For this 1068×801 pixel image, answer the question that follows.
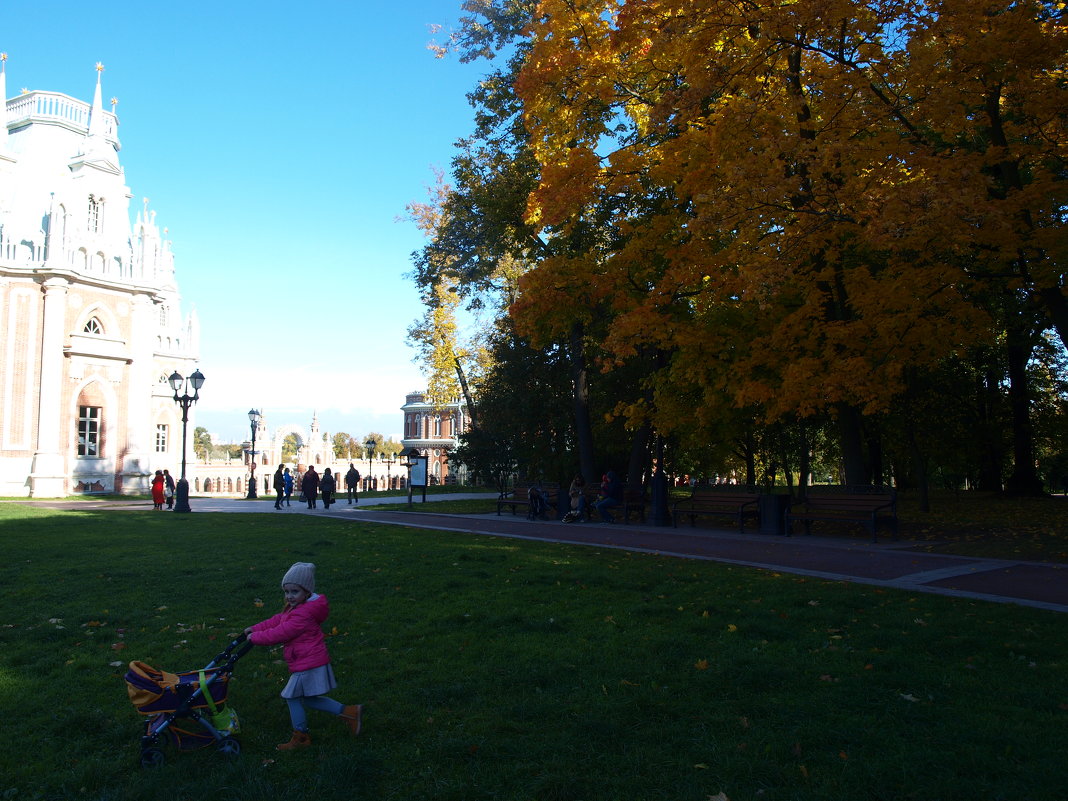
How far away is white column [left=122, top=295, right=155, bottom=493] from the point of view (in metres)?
42.0

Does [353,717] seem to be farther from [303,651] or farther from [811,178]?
[811,178]

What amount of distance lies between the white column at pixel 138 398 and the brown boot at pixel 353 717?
1651 inches

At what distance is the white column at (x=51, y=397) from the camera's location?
3759 centimetres

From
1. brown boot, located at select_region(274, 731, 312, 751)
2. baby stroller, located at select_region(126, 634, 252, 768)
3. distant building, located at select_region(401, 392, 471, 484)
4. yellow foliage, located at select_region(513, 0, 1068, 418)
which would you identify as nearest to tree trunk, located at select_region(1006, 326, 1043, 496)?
yellow foliage, located at select_region(513, 0, 1068, 418)

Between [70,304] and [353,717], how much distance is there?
1643 inches

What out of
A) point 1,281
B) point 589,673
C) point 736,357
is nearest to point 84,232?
point 1,281

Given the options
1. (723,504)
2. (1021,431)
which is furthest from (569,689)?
(1021,431)

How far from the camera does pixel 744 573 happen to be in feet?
35.0

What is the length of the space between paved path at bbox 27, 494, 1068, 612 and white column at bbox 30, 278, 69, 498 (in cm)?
2589

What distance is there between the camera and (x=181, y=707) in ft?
14.7

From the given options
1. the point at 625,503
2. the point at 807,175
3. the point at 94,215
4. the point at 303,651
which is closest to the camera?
the point at 303,651

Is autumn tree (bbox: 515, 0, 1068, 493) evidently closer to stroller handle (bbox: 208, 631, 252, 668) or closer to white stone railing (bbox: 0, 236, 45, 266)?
stroller handle (bbox: 208, 631, 252, 668)

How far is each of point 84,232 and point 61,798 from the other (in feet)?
144

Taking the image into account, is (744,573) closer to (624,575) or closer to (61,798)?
(624,575)
